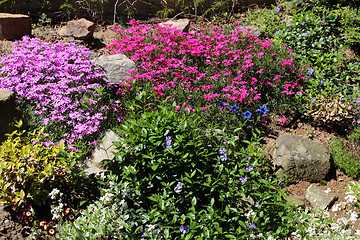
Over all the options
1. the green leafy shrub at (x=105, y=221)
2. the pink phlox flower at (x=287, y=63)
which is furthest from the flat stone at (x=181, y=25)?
Answer: the green leafy shrub at (x=105, y=221)

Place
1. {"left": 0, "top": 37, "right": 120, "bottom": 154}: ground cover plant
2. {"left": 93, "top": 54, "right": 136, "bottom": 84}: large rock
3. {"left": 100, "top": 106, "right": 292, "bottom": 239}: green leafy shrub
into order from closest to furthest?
1. {"left": 100, "top": 106, "right": 292, "bottom": 239}: green leafy shrub
2. {"left": 0, "top": 37, "right": 120, "bottom": 154}: ground cover plant
3. {"left": 93, "top": 54, "right": 136, "bottom": 84}: large rock

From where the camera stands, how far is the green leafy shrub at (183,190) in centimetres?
317

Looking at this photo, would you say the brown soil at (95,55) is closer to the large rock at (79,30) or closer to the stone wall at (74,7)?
the large rock at (79,30)

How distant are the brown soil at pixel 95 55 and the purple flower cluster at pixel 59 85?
116cm

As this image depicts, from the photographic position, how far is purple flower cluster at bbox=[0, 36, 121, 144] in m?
4.44

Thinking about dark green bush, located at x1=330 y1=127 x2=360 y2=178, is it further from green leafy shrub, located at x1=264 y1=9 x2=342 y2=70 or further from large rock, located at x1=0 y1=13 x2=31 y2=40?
large rock, located at x1=0 y1=13 x2=31 y2=40

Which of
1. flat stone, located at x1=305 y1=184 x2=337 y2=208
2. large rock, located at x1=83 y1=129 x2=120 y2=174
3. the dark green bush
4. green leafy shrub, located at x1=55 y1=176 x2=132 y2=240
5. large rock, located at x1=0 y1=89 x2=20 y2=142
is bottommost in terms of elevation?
flat stone, located at x1=305 y1=184 x2=337 y2=208

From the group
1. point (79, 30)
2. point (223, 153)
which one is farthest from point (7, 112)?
point (79, 30)

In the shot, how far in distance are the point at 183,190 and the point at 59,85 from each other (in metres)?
2.50

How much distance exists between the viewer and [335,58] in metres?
6.34

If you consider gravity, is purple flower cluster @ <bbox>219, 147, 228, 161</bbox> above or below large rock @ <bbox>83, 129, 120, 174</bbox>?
above

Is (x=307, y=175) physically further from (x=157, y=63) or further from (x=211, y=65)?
(x=157, y=63)

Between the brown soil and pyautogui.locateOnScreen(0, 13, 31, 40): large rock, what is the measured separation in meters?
0.15

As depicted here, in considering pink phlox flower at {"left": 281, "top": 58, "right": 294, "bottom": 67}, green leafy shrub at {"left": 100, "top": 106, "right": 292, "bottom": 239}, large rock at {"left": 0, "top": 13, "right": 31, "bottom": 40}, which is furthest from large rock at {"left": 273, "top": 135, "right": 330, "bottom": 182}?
large rock at {"left": 0, "top": 13, "right": 31, "bottom": 40}
